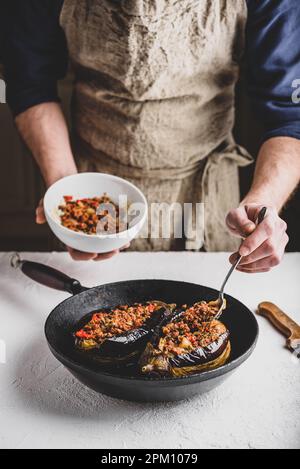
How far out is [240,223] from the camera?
1174mm

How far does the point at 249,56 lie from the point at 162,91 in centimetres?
26

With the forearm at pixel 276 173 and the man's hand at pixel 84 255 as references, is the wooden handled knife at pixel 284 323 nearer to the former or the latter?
the forearm at pixel 276 173

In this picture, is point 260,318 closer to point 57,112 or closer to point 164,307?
point 164,307

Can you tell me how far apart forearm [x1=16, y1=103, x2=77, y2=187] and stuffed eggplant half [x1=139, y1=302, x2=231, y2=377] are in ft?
2.23

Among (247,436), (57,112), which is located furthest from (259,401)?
(57,112)

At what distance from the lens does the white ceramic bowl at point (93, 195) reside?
4.29 ft

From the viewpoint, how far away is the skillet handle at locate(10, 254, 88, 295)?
1236 mm

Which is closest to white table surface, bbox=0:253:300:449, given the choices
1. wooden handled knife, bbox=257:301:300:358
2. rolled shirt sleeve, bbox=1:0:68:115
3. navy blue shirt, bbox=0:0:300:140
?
wooden handled knife, bbox=257:301:300:358

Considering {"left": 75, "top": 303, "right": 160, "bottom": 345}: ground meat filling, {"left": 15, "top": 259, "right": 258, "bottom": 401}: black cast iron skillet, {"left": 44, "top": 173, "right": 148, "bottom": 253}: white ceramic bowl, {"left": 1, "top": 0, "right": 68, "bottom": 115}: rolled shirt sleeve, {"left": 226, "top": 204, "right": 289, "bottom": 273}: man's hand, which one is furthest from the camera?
{"left": 1, "top": 0, "right": 68, "bottom": 115}: rolled shirt sleeve

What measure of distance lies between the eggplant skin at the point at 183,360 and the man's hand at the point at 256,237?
9.4 inches

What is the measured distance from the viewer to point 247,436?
896 millimetres

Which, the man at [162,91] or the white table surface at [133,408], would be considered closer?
the white table surface at [133,408]

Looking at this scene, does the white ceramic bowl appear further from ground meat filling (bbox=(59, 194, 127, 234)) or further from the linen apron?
the linen apron

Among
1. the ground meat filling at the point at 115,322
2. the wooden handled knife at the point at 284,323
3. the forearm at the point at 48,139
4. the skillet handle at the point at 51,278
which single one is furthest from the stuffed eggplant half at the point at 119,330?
the forearm at the point at 48,139
